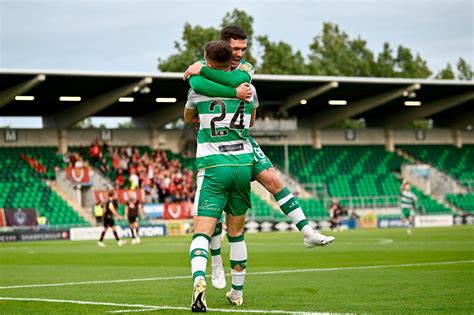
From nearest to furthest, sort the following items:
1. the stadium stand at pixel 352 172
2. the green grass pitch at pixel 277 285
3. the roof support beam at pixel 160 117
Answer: the green grass pitch at pixel 277 285 → the roof support beam at pixel 160 117 → the stadium stand at pixel 352 172

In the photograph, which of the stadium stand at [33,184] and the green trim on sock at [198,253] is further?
the stadium stand at [33,184]

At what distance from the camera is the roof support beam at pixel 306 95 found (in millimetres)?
51344

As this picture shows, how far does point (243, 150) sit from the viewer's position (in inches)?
387

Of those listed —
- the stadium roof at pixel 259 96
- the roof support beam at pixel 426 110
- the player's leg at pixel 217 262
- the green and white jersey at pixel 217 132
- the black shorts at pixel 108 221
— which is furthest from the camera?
the roof support beam at pixel 426 110

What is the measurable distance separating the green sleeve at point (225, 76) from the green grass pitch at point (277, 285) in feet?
7.21

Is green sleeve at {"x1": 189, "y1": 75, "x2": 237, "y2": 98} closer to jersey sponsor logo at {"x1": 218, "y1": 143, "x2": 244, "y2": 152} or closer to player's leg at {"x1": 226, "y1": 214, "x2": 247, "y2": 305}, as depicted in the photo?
jersey sponsor logo at {"x1": 218, "y1": 143, "x2": 244, "y2": 152}

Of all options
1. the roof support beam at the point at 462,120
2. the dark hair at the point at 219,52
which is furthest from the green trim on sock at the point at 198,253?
the roof support beam at the point at 462,120

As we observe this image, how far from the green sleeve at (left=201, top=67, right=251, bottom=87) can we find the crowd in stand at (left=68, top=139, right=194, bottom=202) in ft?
123

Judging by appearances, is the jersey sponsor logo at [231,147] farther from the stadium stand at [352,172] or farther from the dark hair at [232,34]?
the stadium stand at [352,172]

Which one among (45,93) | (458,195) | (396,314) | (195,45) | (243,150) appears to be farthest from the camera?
(195,45)

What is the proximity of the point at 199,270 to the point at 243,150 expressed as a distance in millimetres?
1313

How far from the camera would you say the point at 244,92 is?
975 cm

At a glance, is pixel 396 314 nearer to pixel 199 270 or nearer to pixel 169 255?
pixel 199 270

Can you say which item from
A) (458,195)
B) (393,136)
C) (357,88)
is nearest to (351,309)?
(357,88)
